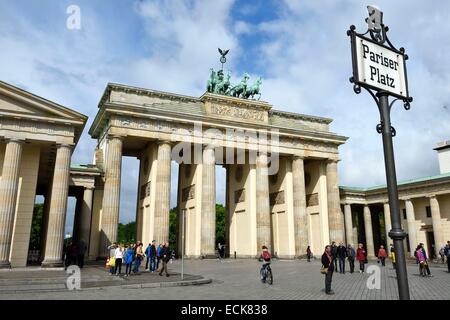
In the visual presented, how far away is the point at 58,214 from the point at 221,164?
26349mm

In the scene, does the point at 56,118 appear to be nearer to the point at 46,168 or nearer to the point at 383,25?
the point at 46,168

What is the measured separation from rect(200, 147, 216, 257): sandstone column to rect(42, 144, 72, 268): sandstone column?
1574 cm

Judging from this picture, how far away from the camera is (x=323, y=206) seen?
4647cm

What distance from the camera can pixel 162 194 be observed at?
3669 centimetres

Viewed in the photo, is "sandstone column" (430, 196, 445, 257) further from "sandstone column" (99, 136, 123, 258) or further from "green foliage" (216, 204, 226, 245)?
"green foliage" (216, 204, 226, 245)

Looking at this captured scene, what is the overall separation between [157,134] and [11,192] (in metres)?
15.9

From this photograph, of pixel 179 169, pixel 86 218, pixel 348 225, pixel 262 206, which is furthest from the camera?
pixel 348 225

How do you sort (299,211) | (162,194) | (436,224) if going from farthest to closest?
(436,224) < (299,211) < (162,194)

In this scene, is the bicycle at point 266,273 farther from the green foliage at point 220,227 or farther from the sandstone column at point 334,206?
the green foliage at point 220,227

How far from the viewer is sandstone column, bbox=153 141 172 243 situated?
117 feet

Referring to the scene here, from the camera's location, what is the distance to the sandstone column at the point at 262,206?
4118cm

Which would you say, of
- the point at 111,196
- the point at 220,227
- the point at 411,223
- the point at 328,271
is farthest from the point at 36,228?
the point at 328,271

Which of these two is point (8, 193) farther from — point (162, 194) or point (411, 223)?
point (411, 223)

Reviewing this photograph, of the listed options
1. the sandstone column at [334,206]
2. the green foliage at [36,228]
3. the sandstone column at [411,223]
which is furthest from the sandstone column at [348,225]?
the green foliage at [36,228]
